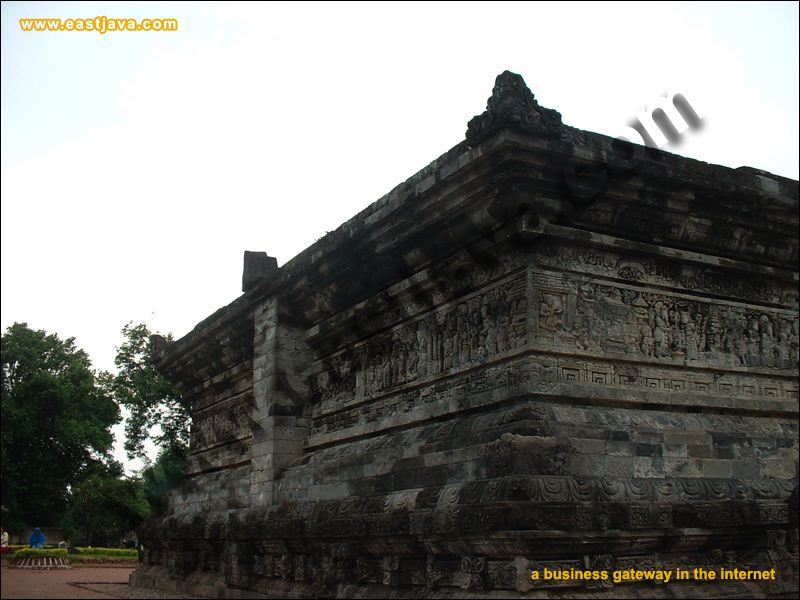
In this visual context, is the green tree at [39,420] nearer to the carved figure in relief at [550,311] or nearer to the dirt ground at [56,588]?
the dirt ground at [56,588]

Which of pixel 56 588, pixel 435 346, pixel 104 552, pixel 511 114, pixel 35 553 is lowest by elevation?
pixel 104 552

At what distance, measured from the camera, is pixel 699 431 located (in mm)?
7598

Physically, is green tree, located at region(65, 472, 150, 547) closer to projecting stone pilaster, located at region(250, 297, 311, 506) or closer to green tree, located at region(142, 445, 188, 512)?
green tree, located at region(142, 445, 188, 512)

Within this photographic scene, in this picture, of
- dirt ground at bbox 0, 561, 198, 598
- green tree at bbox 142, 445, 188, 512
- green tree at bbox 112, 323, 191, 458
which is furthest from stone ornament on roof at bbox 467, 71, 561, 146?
green tree at bbox 112, 323, 191, 458

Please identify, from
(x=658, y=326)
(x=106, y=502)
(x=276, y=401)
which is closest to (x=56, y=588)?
(x=276, y=401)

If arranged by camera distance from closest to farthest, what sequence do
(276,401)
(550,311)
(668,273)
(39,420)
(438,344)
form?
(550,311) → (668,273) → (438,344) → (276,401) → (39,420)

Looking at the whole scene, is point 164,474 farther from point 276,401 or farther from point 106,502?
point 106,502

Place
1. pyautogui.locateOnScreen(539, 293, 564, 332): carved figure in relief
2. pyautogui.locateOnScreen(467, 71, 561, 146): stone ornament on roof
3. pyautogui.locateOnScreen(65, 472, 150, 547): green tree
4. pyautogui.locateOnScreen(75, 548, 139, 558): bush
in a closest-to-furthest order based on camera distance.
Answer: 1. pyautogui.locateOnScreen(467, 71, 561, 146): stone ornament on roof
2. pyautogui.locateOnScreen(539, 293, 564, 332): carved figure in relief
3. pyautogui.locateOnScreen(75, 548, 139, 558): bush
4. pyautogui.locateOnScreen(65, 472, 150, 547): green tree

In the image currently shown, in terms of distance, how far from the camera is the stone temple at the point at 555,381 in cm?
659

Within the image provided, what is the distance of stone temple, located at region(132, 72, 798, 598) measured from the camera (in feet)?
21.6

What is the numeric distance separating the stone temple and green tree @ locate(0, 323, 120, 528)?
944 cm

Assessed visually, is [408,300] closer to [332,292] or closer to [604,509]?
[332,292]

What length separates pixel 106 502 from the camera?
31031mm

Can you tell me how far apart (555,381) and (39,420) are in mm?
16330
